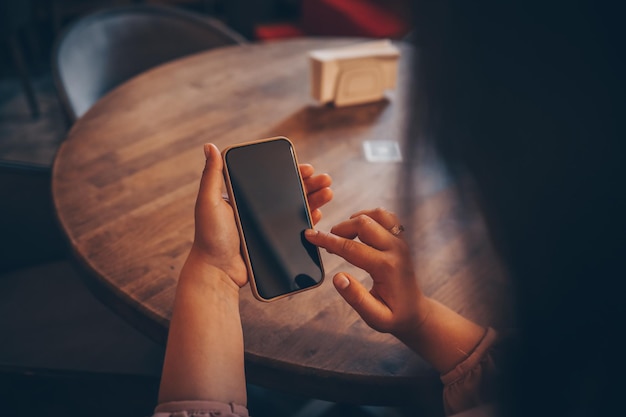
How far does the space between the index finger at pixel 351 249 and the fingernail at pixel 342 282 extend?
0.04 m

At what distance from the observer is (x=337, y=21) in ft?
12.4

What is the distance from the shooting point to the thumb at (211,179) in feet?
2.54

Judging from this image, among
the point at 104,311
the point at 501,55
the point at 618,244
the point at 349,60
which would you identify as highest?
the point at 501,55

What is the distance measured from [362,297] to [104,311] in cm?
71

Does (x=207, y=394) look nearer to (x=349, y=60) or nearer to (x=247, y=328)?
(x=247, y=328)

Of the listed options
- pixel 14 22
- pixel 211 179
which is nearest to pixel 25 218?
pixel 211 179

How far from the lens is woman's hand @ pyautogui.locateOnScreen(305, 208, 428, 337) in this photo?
73 centimetres

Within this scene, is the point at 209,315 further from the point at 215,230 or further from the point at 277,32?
the point at 277,32

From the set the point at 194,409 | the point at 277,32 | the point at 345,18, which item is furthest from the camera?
the point at 277,32

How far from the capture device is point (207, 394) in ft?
2.11

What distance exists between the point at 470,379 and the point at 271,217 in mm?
406

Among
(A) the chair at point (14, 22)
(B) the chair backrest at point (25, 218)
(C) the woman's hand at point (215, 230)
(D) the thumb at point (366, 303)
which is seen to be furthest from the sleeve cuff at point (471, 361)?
(A) the chair at point (14, 22)

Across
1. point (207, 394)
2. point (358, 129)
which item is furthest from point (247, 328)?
point (358, 129)

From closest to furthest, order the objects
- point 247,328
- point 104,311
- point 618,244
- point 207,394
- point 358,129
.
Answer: point 618,244
point 207,394
point 247,328
point 104,311
point 358,129
